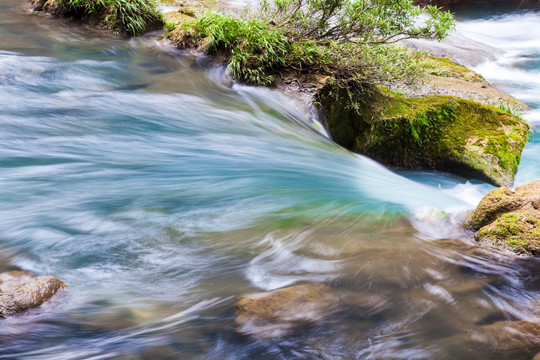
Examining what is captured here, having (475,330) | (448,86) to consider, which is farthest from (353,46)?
(475,330)

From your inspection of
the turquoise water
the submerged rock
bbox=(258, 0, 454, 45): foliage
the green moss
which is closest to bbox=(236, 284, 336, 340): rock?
the submerged rock

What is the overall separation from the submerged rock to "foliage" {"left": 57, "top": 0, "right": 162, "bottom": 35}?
22.9 feet

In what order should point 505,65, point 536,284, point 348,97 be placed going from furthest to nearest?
point 505,65 < point 348,97 < point 536,284

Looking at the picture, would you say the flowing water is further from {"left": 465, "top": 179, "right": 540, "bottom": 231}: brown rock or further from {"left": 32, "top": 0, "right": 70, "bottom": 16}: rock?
{"left": 32, "top": 0, "right": 70, "bottom": 16}: rock

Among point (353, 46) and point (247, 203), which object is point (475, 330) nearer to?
point (247, 203)

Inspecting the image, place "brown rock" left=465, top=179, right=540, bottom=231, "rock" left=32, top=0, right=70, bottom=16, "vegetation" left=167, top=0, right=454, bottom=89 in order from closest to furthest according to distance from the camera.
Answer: "brown rock" left=465, top=179, right=540, bottom=231 → "vegetation" left=167, top=0, right=454, bottom=89 → "rock" left=32, top=0, right=70, bottom=16

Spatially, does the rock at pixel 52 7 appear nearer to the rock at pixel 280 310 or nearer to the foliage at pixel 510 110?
the foliage at pixel 510 110

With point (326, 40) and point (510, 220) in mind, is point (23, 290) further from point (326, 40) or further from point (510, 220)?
point (326, 40)

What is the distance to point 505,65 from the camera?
467 inches

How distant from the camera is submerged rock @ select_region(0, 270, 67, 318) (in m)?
2.78

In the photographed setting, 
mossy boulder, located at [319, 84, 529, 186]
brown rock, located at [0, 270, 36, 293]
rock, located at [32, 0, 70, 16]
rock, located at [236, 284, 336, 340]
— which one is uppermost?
rock, located at [32, 0, 70, 16]

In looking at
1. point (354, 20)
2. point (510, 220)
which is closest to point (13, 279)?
point (510, 220)

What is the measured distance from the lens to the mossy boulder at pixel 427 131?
654cm

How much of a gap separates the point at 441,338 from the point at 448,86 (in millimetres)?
6115
